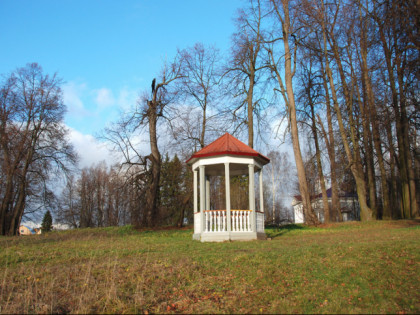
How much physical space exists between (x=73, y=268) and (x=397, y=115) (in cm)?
1888

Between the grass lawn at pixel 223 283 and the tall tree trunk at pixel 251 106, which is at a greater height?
the tall tree trunk at pixel 251 106

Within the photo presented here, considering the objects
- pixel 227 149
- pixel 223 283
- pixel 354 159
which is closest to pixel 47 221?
pixel 354 159

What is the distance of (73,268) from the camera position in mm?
7117

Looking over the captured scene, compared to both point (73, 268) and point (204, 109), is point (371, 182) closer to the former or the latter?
point (204, 109)

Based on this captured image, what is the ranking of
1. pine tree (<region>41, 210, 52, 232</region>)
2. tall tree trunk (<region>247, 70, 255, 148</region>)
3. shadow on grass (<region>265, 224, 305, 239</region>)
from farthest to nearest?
pine tree (<region>41, 210, 52, 232</region>), tall tree trunk (<region>247, 70, 255, 148</region>), shadow on grass (<region>265, 224, 305, 239</region>)

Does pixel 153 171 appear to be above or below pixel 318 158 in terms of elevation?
below

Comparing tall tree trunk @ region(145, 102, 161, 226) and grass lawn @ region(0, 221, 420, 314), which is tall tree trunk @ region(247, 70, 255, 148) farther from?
grass lawn @ region(0, 221, 420, 314)

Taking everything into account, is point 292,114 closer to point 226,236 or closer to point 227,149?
point 227,149

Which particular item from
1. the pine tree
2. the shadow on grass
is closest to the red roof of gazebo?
the shadow on grass

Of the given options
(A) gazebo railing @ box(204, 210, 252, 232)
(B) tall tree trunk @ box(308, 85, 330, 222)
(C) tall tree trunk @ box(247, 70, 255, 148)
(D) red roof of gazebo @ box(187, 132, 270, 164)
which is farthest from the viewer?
(B) tall tree trunk @ box(308, 85, 330, 222)

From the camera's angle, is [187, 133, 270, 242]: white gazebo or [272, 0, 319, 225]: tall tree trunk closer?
[187, 133, 270, 242]: white gazebo

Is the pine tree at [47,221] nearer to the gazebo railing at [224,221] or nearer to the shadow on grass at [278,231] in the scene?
the shadow on grass at [278,231]

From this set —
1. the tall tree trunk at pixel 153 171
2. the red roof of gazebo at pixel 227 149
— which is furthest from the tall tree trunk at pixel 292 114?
the tall tree trunk at pixel 153 171

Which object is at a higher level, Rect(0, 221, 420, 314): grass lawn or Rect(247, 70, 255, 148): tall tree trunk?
Rect(247, 70, 255, 148): tall tree trunk
